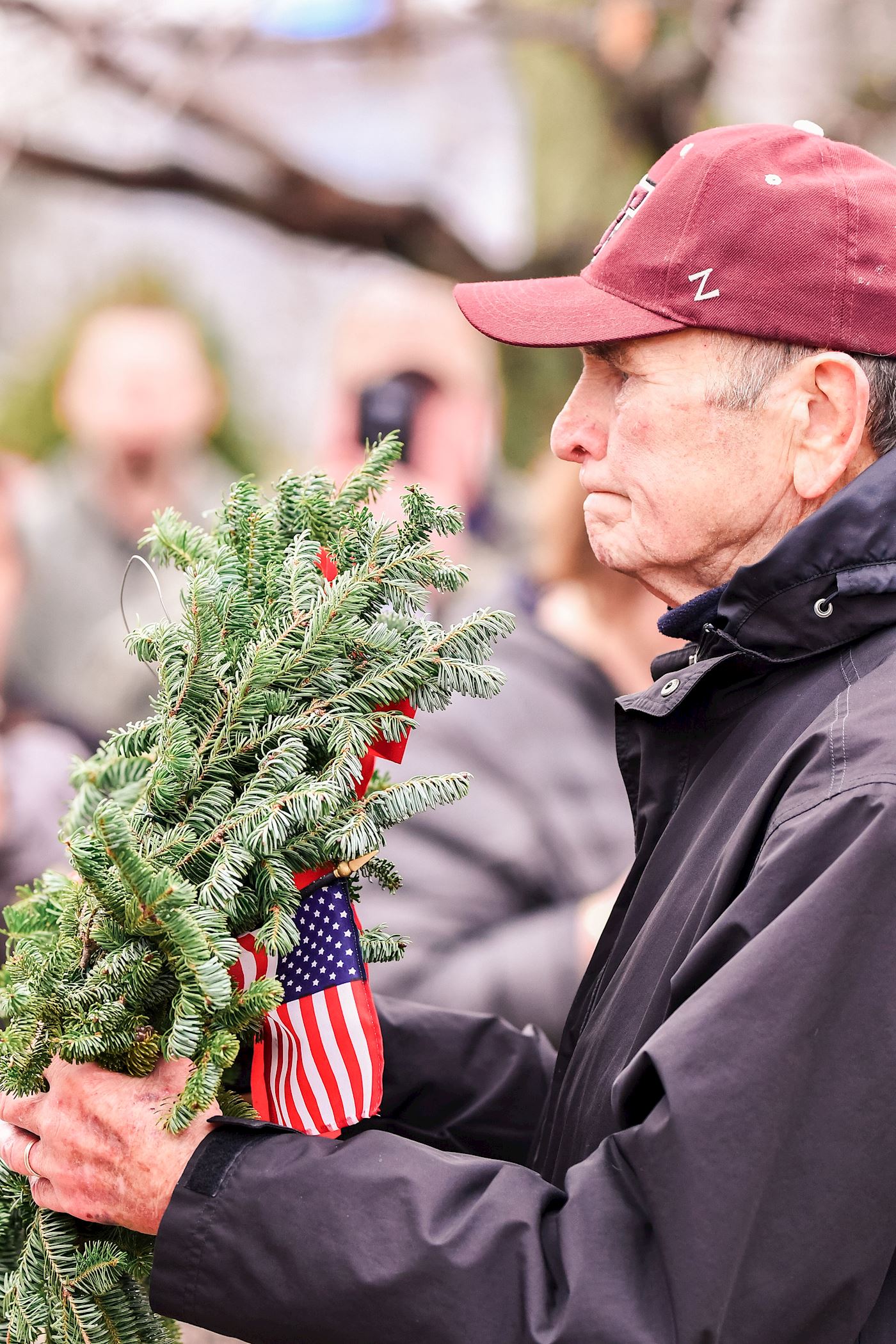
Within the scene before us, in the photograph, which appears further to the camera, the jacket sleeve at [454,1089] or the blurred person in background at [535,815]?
the blurred person in background at [535,815]

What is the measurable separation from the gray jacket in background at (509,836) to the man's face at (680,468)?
75.0 inches

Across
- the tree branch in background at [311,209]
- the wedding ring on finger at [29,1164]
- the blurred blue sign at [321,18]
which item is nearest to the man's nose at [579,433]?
the wedding ring on finger at [29,1164]

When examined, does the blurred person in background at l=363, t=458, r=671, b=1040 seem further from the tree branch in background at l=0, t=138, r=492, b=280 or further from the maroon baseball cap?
the maroon baseball cap

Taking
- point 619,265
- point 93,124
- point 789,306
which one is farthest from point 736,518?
point 93,124

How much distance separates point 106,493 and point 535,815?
5.64 feet

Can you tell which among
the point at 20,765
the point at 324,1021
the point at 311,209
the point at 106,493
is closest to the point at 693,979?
the point at 324,1021

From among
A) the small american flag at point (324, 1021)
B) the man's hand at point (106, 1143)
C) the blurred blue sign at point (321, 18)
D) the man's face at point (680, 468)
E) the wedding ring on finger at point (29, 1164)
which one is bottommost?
the wedding ring on finger at point (29, 1164)

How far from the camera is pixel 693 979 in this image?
3.97 feet

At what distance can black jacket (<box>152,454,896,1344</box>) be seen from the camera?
108cm

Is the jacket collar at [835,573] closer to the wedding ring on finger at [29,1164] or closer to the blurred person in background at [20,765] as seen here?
the wedding ring on finger at [29,1164]

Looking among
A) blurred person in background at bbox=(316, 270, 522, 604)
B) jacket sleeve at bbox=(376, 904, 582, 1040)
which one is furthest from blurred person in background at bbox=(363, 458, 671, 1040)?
blurred person in background at bbox=(316, 270, 522, 604)

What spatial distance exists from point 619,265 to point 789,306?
0.74 ft

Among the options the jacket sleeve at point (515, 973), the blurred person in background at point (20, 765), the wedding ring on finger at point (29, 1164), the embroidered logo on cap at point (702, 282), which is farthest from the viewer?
the blurred person in background at point (20, 765)

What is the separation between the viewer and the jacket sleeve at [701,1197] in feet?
3.54
